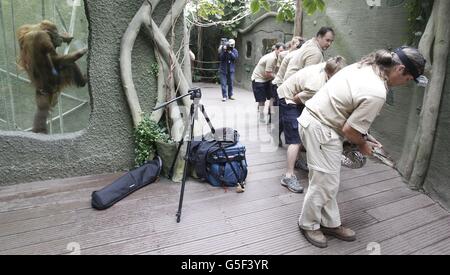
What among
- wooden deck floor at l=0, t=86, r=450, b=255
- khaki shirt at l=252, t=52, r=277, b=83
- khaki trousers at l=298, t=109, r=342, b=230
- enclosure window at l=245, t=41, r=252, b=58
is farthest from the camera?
enclosure window at l=245, t=41, r=252, b=58

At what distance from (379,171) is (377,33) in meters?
2.11

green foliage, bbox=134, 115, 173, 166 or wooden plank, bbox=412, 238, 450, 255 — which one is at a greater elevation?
green foliage, bbox=134, 115, 173, 166

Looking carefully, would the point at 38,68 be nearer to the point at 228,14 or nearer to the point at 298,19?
the point at 298,19

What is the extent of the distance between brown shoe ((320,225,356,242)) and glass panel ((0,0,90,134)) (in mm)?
3322

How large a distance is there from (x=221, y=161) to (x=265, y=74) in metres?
3.16

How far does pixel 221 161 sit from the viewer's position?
3707mm

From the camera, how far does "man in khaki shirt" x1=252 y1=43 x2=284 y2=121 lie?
6.19m

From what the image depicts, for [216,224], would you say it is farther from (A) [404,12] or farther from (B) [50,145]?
(A) [404,12]

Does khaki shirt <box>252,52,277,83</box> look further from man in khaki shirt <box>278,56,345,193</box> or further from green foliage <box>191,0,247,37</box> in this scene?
green foliage <box>191,0,247,37</box>

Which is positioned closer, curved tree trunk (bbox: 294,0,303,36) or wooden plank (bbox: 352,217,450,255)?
wooden plank (bbox: 352,217,450,255)

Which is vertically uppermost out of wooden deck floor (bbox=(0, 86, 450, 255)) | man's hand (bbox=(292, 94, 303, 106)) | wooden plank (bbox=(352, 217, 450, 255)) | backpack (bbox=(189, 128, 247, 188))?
man's hand (bbox=(292, 94, 303, 106))

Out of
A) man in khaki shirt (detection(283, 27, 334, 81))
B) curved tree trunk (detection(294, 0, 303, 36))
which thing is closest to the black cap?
man in khaki shirt (detection(283, 27, 334, 81))

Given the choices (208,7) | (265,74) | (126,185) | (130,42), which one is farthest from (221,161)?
(208,7)

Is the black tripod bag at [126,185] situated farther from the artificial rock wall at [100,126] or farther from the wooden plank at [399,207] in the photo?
the wooden plank at [399,207]
